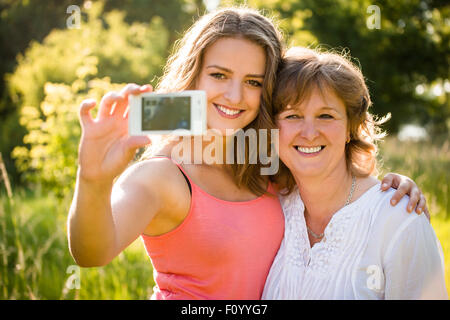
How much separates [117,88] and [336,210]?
3.46 metres

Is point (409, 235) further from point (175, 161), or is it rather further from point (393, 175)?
point (175, 161)

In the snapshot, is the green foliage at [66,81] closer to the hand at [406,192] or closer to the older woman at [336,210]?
the older woman at [336,210]

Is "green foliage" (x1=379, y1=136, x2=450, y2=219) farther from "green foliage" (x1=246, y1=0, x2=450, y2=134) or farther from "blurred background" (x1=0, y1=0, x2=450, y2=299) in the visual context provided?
"green foliage" (x1=246, y1=0, x2=450, y2=134)

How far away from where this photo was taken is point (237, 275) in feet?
Result: 7.60

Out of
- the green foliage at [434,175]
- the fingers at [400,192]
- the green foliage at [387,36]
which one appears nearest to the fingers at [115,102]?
the fingers at [400,192]

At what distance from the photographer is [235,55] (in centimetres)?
245

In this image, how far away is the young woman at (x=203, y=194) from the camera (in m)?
1.65

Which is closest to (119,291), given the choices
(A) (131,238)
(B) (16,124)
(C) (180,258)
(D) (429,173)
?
(C) (180,258)

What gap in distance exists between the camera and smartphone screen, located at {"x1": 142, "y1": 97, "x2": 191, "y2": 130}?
1.71 metres
